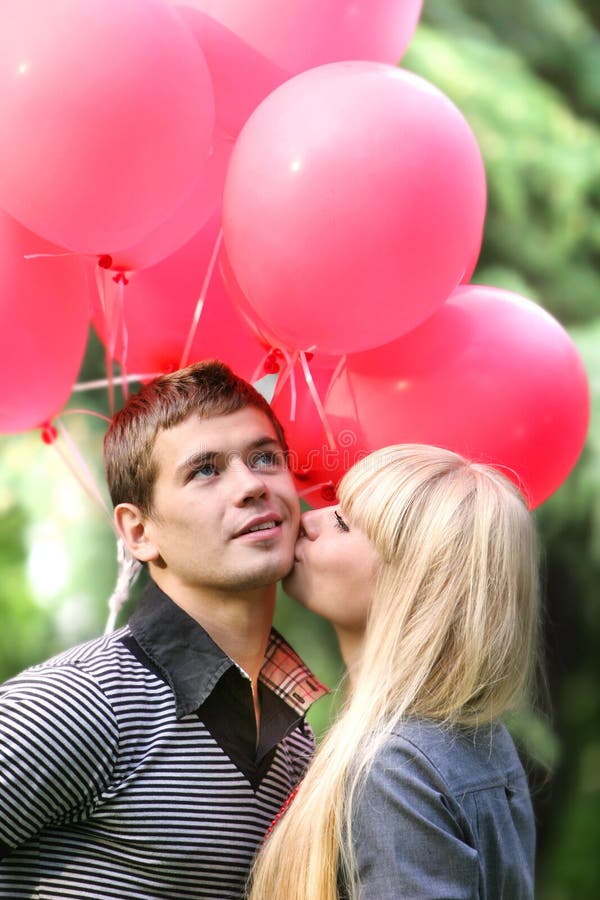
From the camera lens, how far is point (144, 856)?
66.8 inches

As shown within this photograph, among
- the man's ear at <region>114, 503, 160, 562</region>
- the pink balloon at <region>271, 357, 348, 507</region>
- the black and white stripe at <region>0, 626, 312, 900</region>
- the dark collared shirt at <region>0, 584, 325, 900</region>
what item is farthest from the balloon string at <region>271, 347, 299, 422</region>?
the black and white stripe at <region>0, 626, 312, 900</region>

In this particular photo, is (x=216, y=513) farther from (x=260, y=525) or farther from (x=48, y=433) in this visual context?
(x=48, y=433)

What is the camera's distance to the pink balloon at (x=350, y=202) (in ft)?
5.91

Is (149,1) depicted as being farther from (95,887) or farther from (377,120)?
(95,887)

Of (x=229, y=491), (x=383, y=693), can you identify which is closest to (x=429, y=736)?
(x=383, y=693)

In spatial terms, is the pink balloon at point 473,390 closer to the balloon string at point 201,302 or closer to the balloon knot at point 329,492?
the balloon knot at point 329,492

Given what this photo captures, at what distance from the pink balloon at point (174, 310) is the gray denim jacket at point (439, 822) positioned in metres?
0.85

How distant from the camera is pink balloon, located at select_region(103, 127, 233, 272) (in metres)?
2.03

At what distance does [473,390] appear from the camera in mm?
1979

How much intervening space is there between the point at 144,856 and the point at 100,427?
2.12 metres

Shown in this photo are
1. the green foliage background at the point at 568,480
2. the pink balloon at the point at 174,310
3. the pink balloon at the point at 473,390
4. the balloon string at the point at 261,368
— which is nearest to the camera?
the pink balloon at the point at 473,390

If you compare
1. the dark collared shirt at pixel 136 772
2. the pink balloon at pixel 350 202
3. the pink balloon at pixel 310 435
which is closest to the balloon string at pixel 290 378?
the pink balloon at pixel 310 435

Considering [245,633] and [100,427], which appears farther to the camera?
[100,427]

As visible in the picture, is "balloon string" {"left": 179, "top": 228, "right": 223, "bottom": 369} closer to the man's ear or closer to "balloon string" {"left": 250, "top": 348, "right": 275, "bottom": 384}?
"balloon string" {"left": 250, "top": 348, "right": 275, "bottom": 384}
